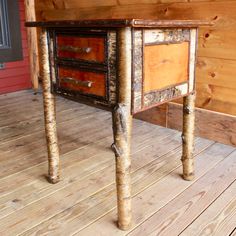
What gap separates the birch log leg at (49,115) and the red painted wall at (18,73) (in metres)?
1.96

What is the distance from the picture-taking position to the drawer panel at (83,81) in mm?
1139

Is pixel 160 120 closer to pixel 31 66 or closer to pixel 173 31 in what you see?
pixel 173 31

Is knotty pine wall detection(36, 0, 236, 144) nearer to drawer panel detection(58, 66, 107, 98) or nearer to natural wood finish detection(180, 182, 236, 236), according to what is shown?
natural wood finish detection(180, 182, 236, 236)

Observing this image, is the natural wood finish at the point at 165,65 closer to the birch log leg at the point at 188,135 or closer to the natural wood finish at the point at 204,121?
the birch log leg at the point at 188,135

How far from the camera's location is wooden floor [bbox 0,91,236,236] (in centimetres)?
121

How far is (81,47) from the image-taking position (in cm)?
117

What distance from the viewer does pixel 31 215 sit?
127 centimetres

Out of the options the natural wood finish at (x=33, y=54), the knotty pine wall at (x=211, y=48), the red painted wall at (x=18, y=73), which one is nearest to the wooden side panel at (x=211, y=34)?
the knotty pine wall at (x=211, y=48)

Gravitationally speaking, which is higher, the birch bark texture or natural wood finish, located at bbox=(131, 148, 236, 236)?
Result: the birch bark texture

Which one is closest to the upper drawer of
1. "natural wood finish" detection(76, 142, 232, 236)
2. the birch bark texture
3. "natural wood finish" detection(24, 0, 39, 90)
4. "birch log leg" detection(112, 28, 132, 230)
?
"birch log leg" detection(112, 28, 132, 230)

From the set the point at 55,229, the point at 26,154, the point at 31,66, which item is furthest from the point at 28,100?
the point at 55,229

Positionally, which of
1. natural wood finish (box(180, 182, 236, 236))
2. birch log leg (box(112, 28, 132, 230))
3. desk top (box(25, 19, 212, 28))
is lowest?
natural wood finish (box(180, 182, 236, 236))

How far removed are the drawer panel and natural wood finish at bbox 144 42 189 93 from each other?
0.16m

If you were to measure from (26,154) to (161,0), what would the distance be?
129 centimetres
